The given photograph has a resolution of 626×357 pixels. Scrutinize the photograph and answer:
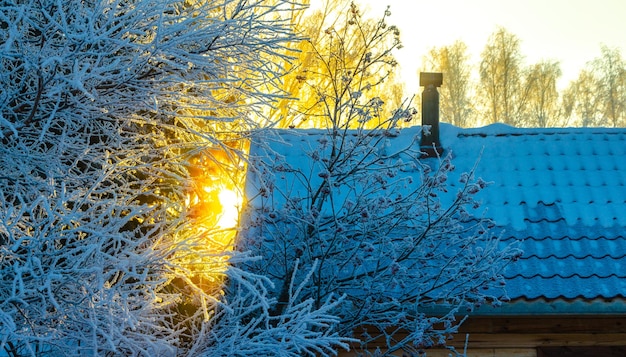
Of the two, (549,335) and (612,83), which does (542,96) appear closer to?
(612,83)

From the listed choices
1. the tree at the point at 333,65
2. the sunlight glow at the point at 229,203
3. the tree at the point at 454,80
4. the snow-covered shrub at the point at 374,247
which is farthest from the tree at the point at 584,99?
the sunlight glow at the point at 229,203

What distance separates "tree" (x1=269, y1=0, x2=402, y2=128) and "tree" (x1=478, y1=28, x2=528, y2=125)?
20.1 feet

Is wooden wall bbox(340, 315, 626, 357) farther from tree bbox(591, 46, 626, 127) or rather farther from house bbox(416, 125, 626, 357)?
tree bbox(591, 46, 626, 127)

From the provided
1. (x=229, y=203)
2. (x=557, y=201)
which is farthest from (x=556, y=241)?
(x=229, y=203)

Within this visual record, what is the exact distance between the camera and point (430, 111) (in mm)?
9062

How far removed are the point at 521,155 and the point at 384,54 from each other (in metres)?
3.68

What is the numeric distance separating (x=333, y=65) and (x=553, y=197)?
2.76m

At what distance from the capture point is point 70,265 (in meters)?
3.66

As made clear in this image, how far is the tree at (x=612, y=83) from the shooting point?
93.9 feet

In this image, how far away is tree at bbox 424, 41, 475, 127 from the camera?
27.5 meters

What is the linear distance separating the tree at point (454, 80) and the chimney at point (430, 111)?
Answer: 59.7 ft

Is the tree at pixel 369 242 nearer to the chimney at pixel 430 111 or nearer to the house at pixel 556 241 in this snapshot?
the house at pixel 556 241

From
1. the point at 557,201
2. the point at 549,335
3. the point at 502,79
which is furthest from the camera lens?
the point at 502,79

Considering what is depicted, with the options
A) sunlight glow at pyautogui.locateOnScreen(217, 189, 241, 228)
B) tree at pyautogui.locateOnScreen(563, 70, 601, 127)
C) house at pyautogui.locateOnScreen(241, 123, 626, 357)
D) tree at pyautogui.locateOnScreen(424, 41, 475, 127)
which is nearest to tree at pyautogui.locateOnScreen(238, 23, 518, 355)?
sunlight glow at pyautogui.locateOnScreen(217, 189, 241, 228)
